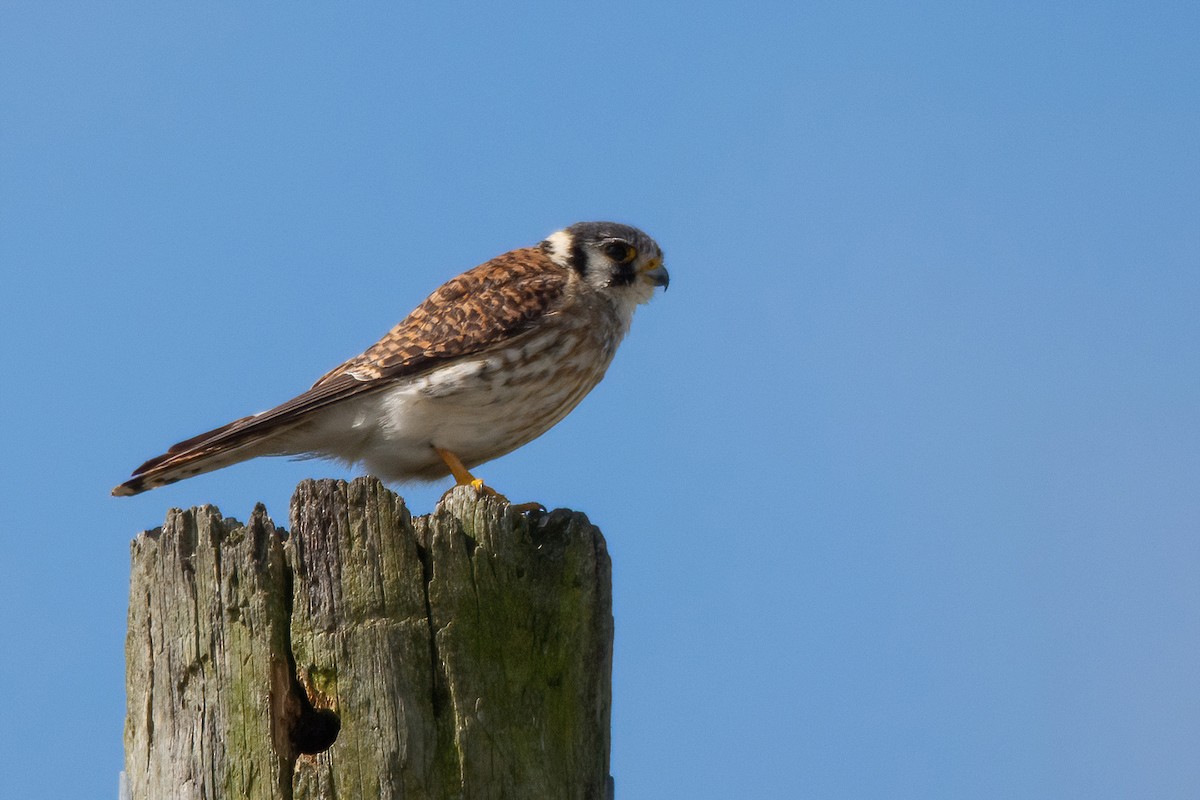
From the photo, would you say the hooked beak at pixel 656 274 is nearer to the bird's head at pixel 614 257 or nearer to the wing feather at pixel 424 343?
the bird's head at pixel 614 257

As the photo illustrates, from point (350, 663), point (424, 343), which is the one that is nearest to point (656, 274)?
point (424, 343)

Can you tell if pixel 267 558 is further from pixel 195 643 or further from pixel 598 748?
pixel 598 748

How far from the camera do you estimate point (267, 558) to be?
2.70 metres

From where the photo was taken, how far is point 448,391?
16.7ft

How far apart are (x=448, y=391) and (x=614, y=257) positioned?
1507mm

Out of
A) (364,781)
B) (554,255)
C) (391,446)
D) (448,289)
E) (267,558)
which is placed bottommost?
(364,781)

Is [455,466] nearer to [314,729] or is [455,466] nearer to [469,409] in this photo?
[469,409]

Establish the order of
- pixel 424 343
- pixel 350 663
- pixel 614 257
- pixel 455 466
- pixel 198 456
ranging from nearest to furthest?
pixel 350 663 → pixel 198 456 → pixel 455 466 → pixel 424 343 → pixel 614 257

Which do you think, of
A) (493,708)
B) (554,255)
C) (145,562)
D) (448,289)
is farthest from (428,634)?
(554,255)

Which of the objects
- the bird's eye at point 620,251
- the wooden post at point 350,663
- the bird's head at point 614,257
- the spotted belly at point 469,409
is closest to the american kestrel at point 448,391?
the spotted belly at point 469,409

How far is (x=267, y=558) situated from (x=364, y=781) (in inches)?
19.2

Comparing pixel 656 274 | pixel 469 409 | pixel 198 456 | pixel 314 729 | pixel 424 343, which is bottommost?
pixel 314 729

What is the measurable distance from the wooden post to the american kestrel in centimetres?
196

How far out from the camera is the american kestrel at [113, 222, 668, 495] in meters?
4.99
